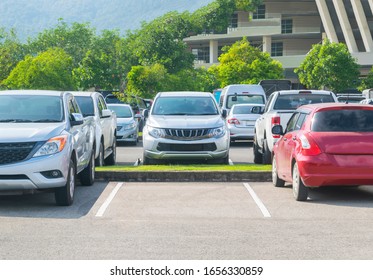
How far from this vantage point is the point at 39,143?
13.8 m

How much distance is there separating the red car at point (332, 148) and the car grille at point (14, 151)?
4.24 meters

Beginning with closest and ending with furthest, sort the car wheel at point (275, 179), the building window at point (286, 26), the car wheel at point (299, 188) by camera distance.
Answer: the car wheel at point (299, 188)
the car wheel at point (275, 179)
the building window at point (286, 26)

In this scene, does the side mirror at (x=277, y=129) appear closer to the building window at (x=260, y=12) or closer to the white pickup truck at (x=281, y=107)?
the white pickup truck at (x=281, y=107)

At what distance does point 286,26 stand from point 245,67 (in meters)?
27.4

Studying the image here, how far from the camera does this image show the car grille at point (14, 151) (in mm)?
13625

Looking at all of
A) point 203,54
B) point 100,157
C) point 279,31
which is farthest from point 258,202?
point 203,54

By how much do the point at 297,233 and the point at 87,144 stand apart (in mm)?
6437

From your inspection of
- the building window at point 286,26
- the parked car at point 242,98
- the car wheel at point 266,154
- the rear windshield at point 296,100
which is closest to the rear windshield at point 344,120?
A: the rear windshield at point 296,100

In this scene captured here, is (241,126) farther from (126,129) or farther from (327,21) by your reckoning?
(327,21)

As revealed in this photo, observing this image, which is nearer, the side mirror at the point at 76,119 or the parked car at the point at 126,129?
the side mirror at the point at 76,119

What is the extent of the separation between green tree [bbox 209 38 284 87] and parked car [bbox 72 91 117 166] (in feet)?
211

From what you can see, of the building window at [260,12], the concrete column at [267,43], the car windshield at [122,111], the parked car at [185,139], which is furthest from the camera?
the building window at [260,12]

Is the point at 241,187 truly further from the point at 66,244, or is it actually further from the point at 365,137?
the point at 66,244

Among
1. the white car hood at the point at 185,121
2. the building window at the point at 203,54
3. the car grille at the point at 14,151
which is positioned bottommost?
the building window at the point at 203,54
